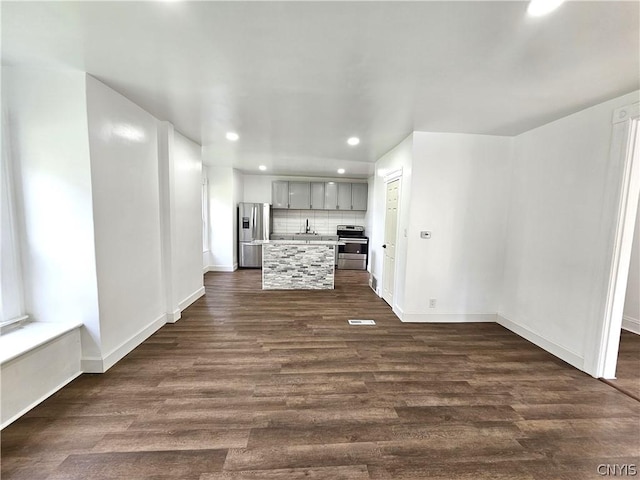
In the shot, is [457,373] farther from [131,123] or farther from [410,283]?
[131,123]

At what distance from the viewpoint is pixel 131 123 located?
268cm

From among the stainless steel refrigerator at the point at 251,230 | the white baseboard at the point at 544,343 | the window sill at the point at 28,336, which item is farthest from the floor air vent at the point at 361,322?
the stainless steel refrigerator at the point at 251,230

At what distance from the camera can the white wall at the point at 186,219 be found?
353cm

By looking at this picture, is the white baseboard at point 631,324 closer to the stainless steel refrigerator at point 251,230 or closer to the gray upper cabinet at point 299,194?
the gray upper cabinet at point 299,194

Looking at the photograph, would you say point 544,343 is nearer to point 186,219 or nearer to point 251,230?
point 186,219

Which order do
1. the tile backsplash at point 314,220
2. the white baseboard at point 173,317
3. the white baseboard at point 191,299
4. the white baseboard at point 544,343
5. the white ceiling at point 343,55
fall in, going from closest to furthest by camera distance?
the white ceiling at point 343,55
the white baseboard at point 544,343
the white baseboard at point 173,317
the white baseboard at point 191,299
the tile backsplash at point 314,220

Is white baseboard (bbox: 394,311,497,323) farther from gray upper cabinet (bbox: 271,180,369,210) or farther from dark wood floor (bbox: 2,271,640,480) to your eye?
gray upper cabinet (bbox: 271,180,369,210)

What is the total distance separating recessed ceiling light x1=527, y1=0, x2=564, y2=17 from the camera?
1.30 metres

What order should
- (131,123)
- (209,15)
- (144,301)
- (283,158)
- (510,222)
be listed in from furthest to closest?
(283,158), (510,222), (144,301), (131,123), (209,15)

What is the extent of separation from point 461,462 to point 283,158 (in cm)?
480

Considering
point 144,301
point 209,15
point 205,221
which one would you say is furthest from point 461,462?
point 205,221

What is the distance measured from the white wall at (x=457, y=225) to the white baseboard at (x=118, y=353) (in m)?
3.18

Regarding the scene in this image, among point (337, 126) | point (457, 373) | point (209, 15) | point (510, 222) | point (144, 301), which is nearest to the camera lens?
point (209, 15)

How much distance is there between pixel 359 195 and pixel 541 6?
5860 mm
